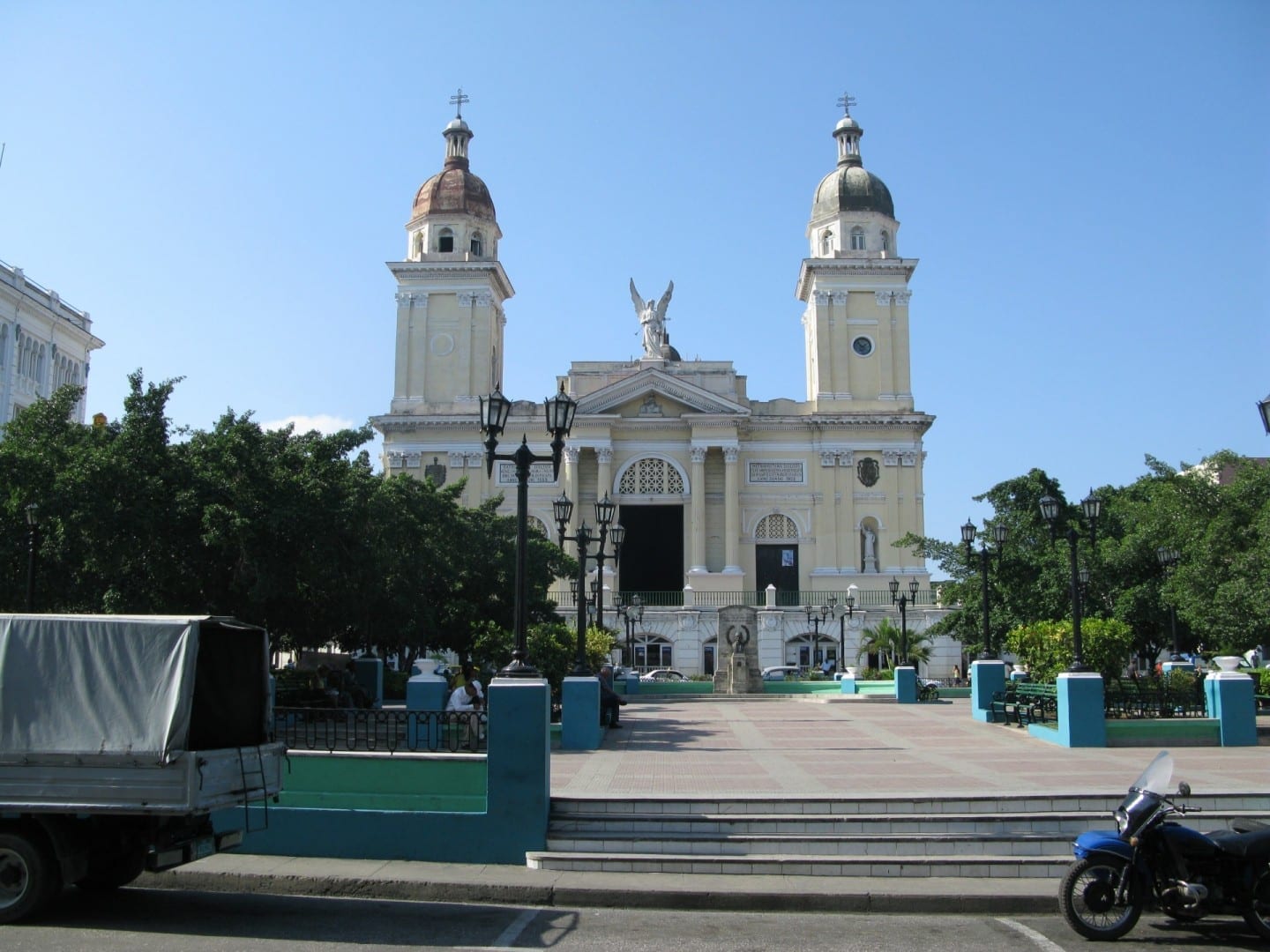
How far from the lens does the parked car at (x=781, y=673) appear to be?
158 ft

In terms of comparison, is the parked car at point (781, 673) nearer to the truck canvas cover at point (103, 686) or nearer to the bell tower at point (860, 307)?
the bell tower at point (860, 307)

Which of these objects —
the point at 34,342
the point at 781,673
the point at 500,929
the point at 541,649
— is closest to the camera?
the point at 500,929

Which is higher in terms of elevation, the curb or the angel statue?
the angel statue

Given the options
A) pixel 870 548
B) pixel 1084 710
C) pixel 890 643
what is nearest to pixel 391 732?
pixel 1084 710

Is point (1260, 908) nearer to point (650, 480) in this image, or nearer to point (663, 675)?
point (663, 675)

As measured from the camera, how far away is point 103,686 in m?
9.84

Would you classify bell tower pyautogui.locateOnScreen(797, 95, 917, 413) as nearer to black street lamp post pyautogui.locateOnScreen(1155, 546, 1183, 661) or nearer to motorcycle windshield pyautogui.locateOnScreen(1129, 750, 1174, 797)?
black street lamp post pyautogui.locateOnScreen(1155, 546, 1183, 661)

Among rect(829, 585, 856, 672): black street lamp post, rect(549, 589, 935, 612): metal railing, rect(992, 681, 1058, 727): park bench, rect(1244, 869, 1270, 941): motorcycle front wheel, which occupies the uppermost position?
rect(549, 589, 935, 612): metal railing

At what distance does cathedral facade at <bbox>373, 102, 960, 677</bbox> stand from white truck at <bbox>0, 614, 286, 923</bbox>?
157 feet

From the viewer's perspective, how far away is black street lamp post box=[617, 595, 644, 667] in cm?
4766

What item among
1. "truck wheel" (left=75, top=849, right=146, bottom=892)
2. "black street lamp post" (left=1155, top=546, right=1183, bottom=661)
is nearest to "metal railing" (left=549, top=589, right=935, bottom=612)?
"black street lamp post" (left=1155, top=546, right=1183, bottom=661)

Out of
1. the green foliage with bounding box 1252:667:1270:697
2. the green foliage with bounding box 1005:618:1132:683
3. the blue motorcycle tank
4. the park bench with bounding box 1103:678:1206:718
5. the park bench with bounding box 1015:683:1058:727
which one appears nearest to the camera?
the blue motorcycle tank

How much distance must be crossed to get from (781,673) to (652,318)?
23.1 m

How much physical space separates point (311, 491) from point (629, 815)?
1279 centimetres
